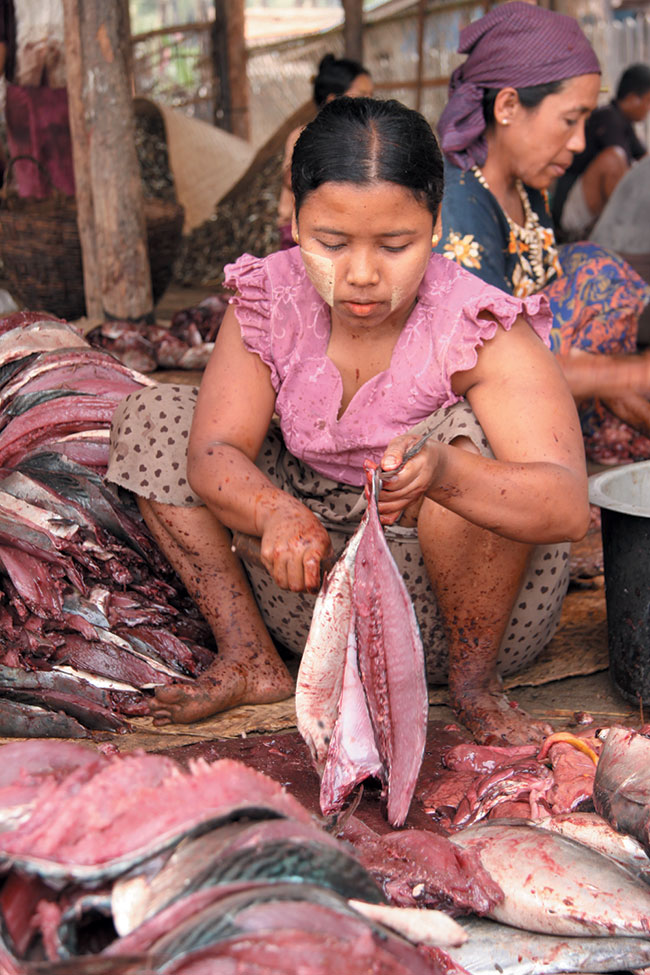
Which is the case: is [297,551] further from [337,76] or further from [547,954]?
[337,76]

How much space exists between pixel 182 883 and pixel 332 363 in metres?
1.51

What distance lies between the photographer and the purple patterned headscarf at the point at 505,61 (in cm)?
343

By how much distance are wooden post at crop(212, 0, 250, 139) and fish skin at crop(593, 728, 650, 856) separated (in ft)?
31.8

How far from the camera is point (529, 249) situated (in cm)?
373

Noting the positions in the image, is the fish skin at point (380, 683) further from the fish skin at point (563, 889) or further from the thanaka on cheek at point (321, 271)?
the thanaka on cheek at point (321, 271)

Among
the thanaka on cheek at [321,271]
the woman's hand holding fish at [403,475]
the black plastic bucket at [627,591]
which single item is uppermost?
the thanaka on cheek at [321,271]

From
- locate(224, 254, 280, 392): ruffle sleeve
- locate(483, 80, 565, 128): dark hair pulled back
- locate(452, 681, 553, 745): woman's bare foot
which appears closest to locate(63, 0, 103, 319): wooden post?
locate(483, 80, 565, 128): dark hair pulled back

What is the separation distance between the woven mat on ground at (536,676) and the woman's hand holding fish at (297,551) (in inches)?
25.5

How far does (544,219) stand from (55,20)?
15.7 ft

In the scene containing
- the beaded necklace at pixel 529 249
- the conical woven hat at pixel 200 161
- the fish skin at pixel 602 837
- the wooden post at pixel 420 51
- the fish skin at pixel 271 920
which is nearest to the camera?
the fish skin at pixel 271 920

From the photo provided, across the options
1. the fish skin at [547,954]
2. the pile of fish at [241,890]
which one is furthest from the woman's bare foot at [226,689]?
the fish skin at [547,954]

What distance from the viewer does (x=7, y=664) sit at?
8.64 ft

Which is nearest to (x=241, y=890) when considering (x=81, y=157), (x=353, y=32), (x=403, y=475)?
(x=403, y=475)

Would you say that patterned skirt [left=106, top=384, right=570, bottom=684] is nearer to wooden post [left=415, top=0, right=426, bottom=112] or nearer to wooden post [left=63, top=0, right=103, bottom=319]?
wooden post [left=63, top=0, right=103, bottom=319]
